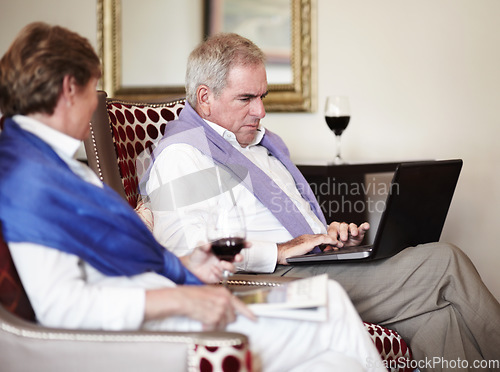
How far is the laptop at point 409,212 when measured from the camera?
5.68 feet

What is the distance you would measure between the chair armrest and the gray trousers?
82 centimetres

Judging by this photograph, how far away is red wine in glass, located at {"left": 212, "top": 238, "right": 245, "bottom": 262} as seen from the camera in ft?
4.46

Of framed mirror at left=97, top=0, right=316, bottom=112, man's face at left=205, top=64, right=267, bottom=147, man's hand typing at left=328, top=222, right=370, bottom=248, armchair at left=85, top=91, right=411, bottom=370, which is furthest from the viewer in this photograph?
framed mirror at left=97, top=0, right=316, bottom=112

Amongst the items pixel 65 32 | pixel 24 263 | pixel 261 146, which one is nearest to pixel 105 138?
pixel 261 146

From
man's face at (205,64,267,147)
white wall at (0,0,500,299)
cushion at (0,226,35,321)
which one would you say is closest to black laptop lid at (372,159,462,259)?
man's face at (205,64,267,147)

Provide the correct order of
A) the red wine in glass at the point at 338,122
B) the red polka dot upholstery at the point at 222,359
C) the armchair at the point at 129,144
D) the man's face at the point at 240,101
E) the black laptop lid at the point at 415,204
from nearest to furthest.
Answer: the red polka dot upholstery at the point at 222,359, the black laptop lid at the point at 415,204, the armchair at the point at 129,144, the man's face at the point at 240,101, the red wine in glass at the point at 338,122

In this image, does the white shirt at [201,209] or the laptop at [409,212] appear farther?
the white shirt at [201,209]

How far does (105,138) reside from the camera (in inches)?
83.6

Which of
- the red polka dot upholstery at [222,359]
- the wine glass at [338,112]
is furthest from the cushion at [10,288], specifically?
the wine glass at [338,112]

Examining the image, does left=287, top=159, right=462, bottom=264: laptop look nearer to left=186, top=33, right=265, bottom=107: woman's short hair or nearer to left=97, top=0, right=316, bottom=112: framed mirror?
left=186, top=33, right=265, bottom=107: woman's short hair

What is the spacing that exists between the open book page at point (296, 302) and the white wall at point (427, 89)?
73.6 inches

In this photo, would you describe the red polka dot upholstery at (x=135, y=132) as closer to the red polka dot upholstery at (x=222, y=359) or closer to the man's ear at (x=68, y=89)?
the man's ear at (x=68, y=89)

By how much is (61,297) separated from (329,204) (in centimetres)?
205

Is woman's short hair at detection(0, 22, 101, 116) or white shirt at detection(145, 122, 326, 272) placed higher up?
woman's short hair at detection(0, 22, 101, 116)
